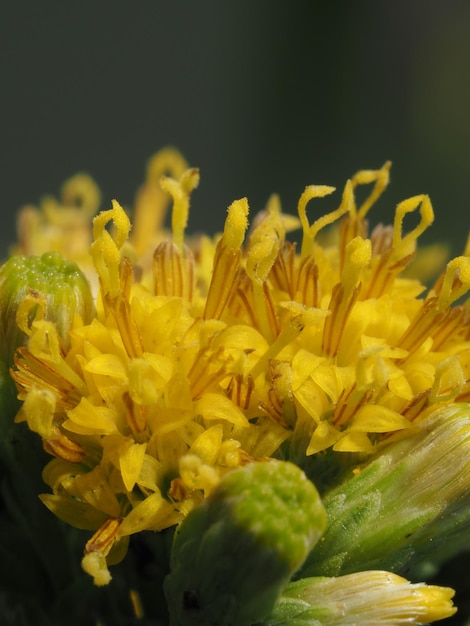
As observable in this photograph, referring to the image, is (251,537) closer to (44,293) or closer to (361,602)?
(361,602)

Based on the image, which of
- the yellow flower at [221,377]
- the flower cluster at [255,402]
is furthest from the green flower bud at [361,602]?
the yellow flower at [221,377]

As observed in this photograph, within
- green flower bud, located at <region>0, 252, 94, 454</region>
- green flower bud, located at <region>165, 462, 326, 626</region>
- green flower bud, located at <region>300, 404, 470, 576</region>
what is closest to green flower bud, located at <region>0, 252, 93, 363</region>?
green flower bud, located at <region>0, 252, 94, 454</region>

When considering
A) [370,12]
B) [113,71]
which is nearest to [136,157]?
[113,71]

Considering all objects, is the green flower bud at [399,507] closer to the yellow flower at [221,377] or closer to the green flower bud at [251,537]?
the yellow flower at [221,377]

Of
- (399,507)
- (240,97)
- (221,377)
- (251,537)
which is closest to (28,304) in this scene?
(221,377)

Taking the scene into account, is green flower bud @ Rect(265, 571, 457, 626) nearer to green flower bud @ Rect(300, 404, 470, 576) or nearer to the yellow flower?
green flower bud @ Rect(300, 404, 470, 576)

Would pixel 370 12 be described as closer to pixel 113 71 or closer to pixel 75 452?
pixel 113 71

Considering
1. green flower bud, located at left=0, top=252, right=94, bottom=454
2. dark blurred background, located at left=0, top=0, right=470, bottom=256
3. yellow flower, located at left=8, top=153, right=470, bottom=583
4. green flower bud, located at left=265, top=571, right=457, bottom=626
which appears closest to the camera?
green flower bud, located at left=265, top=571, right=457, bottom=626
